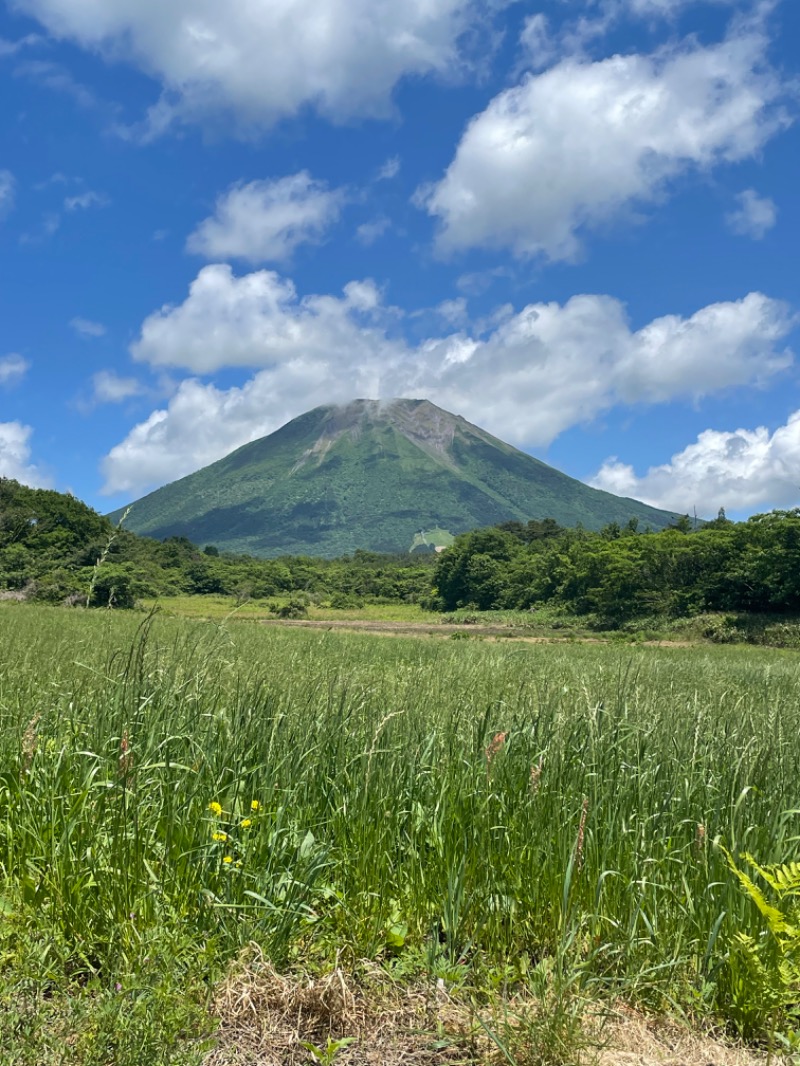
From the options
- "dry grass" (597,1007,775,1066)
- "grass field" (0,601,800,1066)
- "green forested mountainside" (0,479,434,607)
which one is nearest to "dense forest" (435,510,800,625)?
"green forested mountainside" (0,479,434,607)

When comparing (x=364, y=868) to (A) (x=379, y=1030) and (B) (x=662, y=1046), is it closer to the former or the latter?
(A) (x=379, y=1030)

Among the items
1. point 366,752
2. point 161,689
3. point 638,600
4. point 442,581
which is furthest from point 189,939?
point 442,581

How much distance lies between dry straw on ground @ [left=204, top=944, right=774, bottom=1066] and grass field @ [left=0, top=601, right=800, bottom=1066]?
3 centimetres

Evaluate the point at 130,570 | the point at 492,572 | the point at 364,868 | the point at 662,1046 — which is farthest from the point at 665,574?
the point at 662,1046

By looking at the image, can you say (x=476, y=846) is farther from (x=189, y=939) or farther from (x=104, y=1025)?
(x=104, y=1025)

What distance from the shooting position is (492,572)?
68.6 m

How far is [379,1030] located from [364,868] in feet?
2.10

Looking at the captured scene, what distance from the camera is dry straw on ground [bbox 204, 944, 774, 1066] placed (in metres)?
1.91

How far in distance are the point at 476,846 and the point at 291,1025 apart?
952 mm

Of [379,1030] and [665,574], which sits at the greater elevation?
[665,574]

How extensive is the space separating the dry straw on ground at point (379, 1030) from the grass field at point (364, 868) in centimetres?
3

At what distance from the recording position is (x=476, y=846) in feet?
8.93

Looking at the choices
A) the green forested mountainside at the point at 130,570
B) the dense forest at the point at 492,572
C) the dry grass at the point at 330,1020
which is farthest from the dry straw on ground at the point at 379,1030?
the dense forest at the point at 492,572

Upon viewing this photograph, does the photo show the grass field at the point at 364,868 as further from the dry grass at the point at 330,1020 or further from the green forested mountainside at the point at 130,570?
the green forested mountainside at the point at 130,570
